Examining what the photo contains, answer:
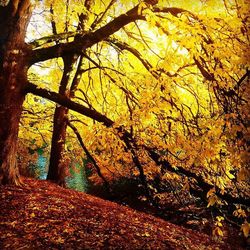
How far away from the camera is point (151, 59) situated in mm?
10438

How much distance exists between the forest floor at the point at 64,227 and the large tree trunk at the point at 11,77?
642 millimetres

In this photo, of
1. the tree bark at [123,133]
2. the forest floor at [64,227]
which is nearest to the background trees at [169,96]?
the tree bark at [123,133]

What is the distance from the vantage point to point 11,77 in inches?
265

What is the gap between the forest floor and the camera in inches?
178

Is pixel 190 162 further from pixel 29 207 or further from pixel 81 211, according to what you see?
pixel 29 207

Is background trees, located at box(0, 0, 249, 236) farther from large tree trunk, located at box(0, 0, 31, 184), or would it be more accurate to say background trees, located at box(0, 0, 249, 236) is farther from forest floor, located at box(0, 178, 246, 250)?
forest floor, located at box(0, 178, 246, 250)

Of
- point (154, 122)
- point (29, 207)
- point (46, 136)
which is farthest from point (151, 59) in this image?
point (46, 136)

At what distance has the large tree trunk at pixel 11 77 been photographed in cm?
667

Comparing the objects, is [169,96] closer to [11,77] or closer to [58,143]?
[11,77]

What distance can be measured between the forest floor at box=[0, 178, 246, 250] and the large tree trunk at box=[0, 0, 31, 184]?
25.3 inches

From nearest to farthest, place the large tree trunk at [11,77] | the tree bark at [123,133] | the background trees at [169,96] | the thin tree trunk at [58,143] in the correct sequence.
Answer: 1. the background trees at [169,96]
2. the tree bark at [123,133]
3. the large tree trunk at [11,77]
4. the thin tree trunk at [58,143]

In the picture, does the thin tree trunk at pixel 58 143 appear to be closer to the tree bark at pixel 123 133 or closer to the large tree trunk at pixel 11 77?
the large tree trunk at pixel 11 77

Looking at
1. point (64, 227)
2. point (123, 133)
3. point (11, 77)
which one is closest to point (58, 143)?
point (11, 77)

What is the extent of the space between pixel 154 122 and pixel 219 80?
3704 millimetres
